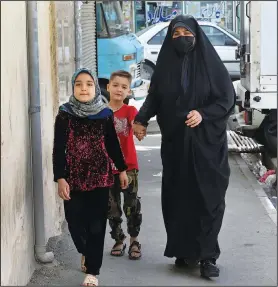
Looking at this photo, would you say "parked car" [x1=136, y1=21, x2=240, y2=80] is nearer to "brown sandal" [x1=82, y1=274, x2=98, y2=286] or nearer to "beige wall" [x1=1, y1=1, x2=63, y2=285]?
"beige wall" [x1=1, y1=1, x2=63, y2=285]

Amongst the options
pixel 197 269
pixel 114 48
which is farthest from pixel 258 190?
pixel 114 48

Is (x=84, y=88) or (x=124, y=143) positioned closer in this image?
(x=84, y=88)

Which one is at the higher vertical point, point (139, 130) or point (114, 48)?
point (114, 48)

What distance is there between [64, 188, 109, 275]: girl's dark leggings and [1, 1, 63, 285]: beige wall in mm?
303

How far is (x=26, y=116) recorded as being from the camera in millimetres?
4508

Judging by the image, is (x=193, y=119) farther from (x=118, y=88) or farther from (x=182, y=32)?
(x=118, y=88)

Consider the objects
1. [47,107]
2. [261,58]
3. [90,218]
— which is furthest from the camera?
[261,58]

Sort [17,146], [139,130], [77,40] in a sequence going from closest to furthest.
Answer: [17,146], [139,130], [77,40]

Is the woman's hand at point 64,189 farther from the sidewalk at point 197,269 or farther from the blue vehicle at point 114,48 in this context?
the blue vehicle at point 114,48

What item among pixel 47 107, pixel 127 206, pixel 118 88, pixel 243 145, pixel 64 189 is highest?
pixel 118 88

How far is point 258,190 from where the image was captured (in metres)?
7.94

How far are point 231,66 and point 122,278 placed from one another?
12.3 meters

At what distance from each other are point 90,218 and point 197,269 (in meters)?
1.00

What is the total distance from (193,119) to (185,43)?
518 millimetres
